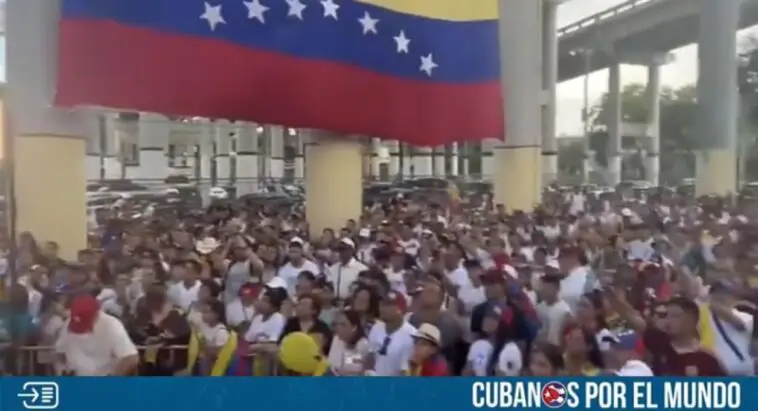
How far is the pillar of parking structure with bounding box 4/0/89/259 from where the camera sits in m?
3.15

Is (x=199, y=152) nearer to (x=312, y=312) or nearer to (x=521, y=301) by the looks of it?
(x=312, y=312)

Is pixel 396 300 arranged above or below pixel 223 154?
below

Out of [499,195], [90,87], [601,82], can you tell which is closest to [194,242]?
[90,87]

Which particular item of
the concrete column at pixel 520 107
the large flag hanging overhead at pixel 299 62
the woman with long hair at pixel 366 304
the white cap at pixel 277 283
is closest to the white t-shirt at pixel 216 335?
the white cap at pixel 277 283

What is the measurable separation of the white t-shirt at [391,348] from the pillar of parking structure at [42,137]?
0.84 meters

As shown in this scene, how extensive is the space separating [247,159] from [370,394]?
0.70m

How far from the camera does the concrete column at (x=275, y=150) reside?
3377 mm

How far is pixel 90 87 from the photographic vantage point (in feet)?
10.8

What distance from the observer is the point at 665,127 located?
3.35 metres

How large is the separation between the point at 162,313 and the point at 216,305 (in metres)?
0.18

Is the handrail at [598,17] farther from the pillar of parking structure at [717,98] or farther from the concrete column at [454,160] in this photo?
the concrete column at [454,160]

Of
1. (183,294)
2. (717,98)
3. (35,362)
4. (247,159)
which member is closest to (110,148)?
(247,159)

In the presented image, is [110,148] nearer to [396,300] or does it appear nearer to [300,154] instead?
[300,154]

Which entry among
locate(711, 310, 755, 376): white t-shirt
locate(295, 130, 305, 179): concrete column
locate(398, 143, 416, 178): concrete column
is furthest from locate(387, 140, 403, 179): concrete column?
locate(711, 310, 755, 376): white t-shirt
